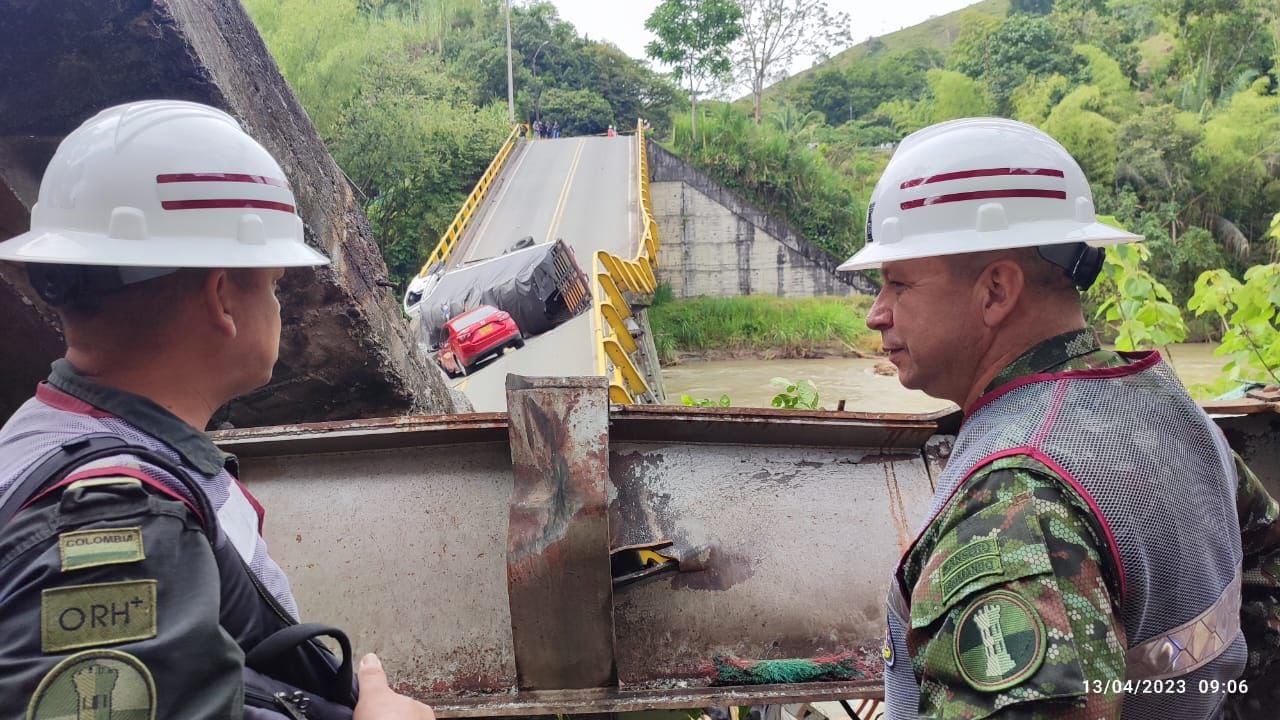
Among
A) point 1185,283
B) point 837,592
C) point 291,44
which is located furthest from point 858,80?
point 837,592

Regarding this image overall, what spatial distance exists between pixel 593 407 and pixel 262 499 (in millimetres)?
1082

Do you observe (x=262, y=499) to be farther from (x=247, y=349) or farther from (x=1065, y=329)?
(x=1065, y=329)

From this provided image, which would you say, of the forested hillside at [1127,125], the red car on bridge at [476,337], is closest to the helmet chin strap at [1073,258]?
the red car on bridge at [476,337]

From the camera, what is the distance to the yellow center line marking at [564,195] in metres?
25.4

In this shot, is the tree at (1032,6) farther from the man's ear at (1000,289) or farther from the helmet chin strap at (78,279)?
the helmet chin strap at (78,279)

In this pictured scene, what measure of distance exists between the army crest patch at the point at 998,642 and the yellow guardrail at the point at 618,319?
2573 millimetres

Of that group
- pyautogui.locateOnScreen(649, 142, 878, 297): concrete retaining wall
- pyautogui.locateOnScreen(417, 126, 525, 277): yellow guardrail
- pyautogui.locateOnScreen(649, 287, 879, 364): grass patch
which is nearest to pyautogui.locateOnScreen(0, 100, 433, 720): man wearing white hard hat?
pyautogui.locateOnScreen(417, 126, 525, 277): yellow guardrail

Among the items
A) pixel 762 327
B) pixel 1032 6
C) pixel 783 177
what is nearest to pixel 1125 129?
pixel 783 177

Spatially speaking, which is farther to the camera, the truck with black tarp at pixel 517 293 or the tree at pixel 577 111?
the tree at pixel 577 111

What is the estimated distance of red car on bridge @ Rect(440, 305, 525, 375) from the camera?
12.5 metres

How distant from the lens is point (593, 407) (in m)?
2.49

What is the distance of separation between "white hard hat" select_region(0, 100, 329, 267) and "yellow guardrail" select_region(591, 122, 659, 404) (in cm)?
242

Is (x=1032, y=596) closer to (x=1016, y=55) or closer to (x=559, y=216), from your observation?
(x=559, y=216)

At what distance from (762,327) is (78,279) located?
92.9 feet
